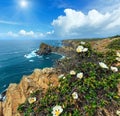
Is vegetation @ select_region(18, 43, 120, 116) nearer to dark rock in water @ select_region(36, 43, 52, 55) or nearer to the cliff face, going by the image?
the cliff face

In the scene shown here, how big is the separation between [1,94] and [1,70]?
24.3 meters

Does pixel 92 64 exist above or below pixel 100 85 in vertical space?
above

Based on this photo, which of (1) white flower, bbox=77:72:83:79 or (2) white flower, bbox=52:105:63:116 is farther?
(1) white flower, bbox=77:72:83:79

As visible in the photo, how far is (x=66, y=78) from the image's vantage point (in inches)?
308

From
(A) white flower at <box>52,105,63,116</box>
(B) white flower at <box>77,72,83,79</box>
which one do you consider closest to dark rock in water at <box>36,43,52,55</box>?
(B) white flower at <box>77,72,83,79</box>

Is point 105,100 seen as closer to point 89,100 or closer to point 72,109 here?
point 89,100

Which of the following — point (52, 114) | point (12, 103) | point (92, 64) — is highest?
point (92, 64)

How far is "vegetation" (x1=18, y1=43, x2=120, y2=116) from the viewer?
6.79 m

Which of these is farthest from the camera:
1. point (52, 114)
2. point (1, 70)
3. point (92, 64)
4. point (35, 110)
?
point (1, 70)

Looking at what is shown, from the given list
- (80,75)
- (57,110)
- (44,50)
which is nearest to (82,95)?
(80,75)

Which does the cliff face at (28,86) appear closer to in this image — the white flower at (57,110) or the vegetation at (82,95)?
the vegetation at (82,95)

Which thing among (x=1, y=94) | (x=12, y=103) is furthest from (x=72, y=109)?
(x=1, y=94)

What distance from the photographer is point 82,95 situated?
279 inches

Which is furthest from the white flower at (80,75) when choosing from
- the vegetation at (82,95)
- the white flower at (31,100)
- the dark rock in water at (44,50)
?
the dark rock in water at (44,50)
